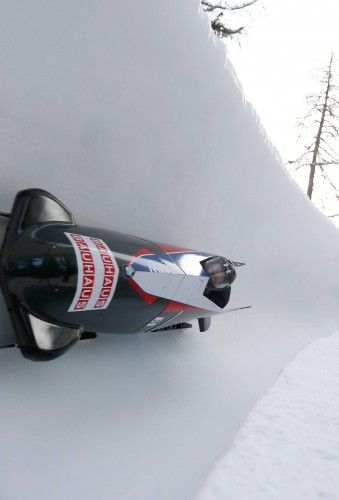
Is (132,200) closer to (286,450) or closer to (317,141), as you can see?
(286,450)

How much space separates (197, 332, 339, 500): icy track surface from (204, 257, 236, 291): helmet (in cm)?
98

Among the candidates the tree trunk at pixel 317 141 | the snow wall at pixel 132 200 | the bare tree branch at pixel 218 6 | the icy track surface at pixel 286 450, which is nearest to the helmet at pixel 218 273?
the snow wall at pixel 132 200

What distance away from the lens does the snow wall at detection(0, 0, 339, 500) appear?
210 centimetres

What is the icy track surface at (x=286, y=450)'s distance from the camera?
2432mm

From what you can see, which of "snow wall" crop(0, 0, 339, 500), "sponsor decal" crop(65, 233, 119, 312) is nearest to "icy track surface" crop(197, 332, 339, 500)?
"snow wall" crop(0, 0, 339, 500)

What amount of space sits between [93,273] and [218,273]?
137 cm

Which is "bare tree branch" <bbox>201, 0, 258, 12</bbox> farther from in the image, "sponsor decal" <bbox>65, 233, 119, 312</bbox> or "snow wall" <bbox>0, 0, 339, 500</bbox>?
"sponsor decal" <bbox>65, 233, 119, 312</bbox>

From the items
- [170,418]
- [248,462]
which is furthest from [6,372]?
[248,462]

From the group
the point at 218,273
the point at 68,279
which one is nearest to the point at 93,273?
the point at 68,279

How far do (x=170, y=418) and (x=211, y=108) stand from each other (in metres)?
2.54

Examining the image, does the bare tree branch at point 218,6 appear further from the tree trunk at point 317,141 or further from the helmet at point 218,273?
the tree trunk at point 317,141

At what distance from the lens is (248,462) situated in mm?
2629

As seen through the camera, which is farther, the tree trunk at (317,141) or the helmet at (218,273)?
the tree trunk at (317,141)

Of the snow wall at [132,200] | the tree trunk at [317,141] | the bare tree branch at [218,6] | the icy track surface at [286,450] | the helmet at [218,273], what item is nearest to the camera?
the snow wall at [132,200]
